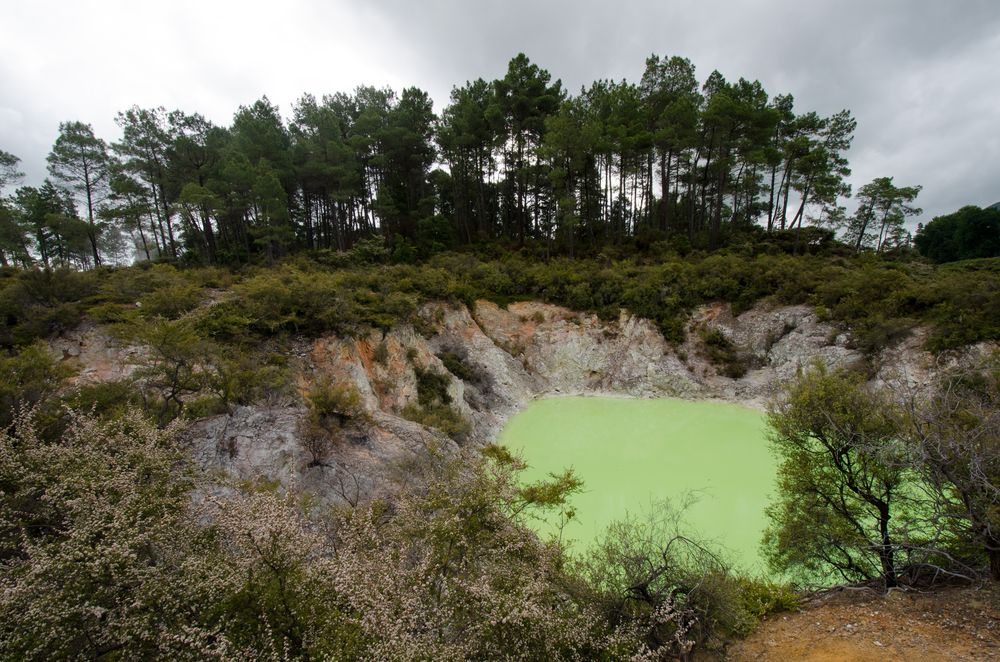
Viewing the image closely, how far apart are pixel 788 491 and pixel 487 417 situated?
12.0 meters

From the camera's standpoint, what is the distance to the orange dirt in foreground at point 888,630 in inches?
214

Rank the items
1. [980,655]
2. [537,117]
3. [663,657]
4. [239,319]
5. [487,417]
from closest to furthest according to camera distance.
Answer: [980,655] → [663,657] → [239,319] → [487,417] → [537,117]

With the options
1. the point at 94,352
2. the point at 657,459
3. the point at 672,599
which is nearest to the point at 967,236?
the point at 657,459

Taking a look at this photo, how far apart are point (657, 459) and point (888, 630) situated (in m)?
7.97

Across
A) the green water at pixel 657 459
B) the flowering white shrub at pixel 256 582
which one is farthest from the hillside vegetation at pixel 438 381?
the green water at pixel 657 459

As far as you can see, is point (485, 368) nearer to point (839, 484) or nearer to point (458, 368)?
point (458, 368)

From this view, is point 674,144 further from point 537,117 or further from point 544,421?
point 544,421

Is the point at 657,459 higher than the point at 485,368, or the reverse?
the point at 485,368

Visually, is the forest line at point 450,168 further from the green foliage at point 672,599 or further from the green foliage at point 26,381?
the green foliage at point 672,599

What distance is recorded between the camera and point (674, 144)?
28.7 m

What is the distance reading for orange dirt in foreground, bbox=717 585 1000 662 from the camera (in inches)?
214

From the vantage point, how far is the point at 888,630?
233 inches

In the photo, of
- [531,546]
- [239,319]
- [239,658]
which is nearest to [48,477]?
[239,658]

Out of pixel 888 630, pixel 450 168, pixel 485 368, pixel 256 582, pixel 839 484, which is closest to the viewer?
pixel 256 582
